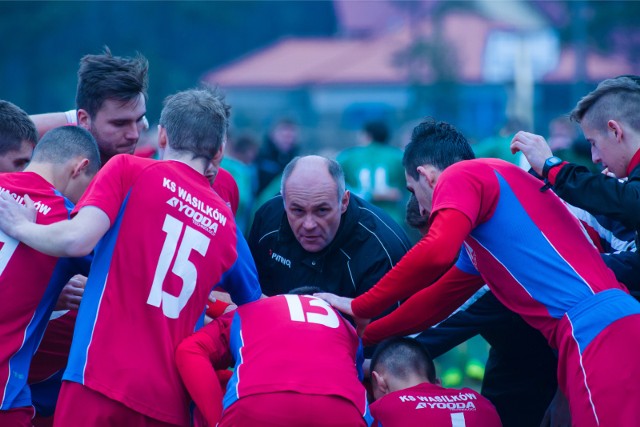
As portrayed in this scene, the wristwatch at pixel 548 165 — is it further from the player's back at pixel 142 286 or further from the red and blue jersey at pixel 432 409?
the player's back at pixel 142 286

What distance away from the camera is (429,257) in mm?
3885

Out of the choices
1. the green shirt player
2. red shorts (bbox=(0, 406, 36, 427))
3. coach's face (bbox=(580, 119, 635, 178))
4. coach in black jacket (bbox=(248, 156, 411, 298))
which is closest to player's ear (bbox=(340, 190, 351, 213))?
coach in black jacket (bbox=(248, 156, 411, 298))

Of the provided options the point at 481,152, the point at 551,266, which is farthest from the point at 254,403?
the point at 481,152

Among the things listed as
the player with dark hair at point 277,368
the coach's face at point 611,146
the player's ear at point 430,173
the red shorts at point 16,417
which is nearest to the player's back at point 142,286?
the player with dark hair at point 277,368

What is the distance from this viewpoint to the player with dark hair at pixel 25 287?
3934mm

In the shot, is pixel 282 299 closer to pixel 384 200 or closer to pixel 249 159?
pixel 384 200

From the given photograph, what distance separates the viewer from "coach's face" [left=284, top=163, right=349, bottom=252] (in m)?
4.86

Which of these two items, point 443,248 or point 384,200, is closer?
point 443,248

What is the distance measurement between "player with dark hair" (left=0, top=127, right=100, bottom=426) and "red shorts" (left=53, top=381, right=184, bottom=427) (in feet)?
1.06

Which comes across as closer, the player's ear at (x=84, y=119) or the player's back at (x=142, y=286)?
the player's back at (x=142, y=286)

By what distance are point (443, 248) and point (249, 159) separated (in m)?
8.91

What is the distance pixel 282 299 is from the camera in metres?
4.07

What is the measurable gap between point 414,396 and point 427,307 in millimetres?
514

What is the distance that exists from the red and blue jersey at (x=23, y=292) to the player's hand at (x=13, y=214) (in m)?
0.05
